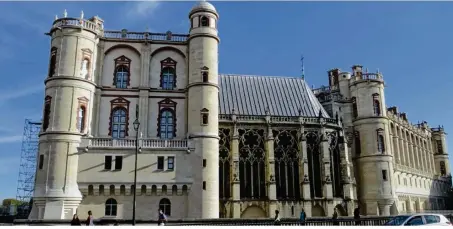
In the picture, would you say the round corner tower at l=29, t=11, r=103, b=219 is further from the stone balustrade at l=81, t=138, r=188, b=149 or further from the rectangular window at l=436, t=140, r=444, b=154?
the rectangular window at l=436, t=140, r=444, b=154

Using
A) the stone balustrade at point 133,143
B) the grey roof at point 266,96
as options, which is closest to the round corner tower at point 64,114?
the stone balustrade at point 133,143

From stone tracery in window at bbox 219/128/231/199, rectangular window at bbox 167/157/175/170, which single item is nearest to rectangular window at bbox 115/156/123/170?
rectangular window at bbox 167/157/175/170

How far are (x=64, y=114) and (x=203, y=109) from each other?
41.9 ft

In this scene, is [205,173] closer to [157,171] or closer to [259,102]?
[157,171]

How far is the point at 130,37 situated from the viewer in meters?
41.4

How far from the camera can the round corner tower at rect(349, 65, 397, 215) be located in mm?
49594

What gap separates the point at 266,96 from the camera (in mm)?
50906

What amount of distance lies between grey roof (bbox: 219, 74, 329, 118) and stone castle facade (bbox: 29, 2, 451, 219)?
15 centimetres

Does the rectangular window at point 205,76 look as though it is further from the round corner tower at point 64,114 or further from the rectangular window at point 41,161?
the rectangular window at point 41,161

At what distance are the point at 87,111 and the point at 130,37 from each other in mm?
9217

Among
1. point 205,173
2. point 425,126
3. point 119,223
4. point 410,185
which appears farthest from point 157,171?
point 425,126

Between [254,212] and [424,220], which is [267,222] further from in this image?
[254,212]

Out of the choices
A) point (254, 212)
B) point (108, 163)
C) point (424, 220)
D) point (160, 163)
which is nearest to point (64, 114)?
point (108, 163)

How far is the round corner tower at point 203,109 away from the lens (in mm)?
36406
